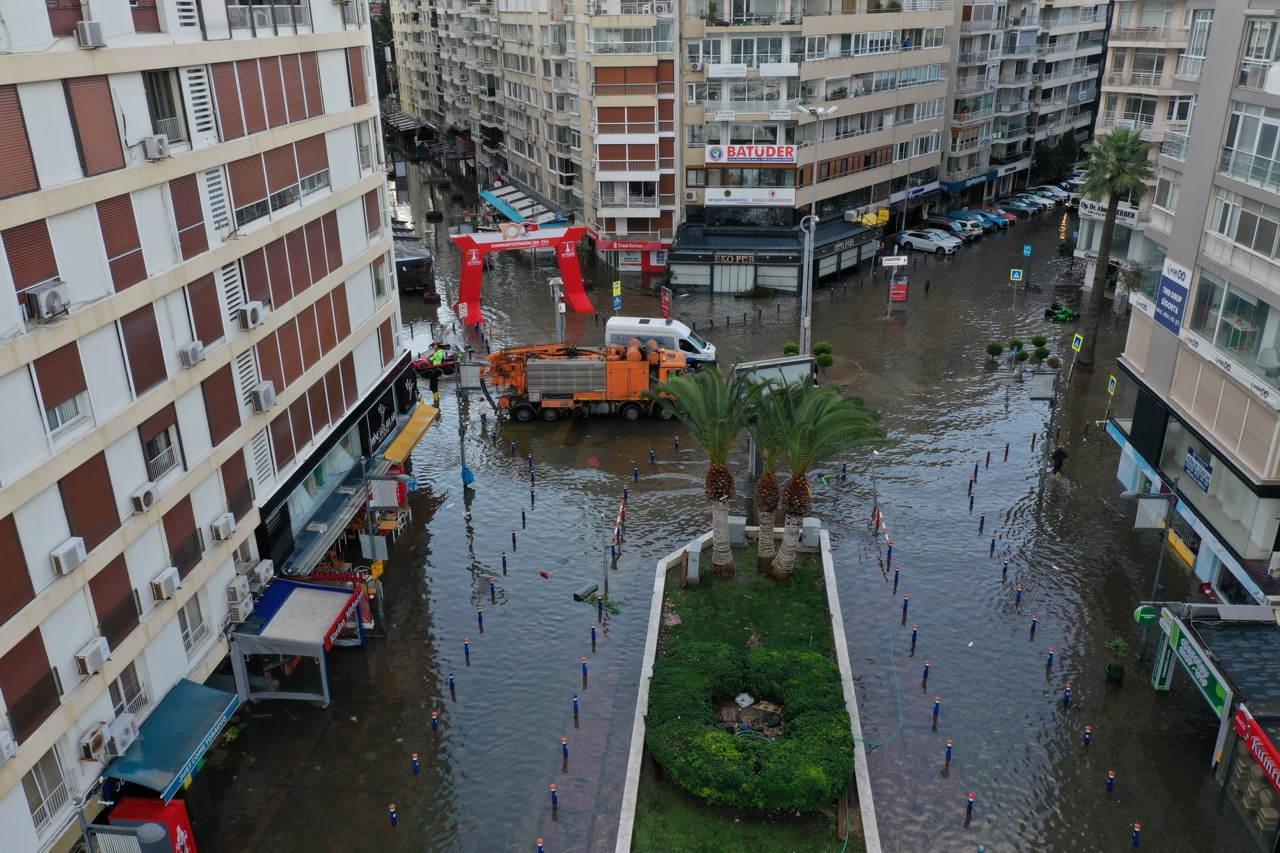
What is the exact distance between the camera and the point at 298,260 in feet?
90.2

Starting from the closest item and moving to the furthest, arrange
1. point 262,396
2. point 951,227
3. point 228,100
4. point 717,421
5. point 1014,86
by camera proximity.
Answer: point 228,100, point 262,396, point 717,421, point 951,227, point 1014,86

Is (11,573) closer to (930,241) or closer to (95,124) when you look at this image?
(95,124)

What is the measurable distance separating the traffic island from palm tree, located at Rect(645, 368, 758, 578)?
2074 mm

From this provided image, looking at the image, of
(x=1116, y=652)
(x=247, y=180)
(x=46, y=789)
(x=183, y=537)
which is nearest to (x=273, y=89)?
(x=247, y=180)

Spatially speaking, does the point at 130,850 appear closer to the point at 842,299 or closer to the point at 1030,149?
the point at 842,299

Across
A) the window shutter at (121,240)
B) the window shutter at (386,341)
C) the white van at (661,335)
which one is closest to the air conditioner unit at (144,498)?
the window shutter at (121,240)

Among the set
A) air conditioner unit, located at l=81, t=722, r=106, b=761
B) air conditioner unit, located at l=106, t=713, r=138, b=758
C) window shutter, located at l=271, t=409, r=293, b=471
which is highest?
window shutter, located at l=271, t=409, r=293, b=471

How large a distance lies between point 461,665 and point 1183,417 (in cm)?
2314

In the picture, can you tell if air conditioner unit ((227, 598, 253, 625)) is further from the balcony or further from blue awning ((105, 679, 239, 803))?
the balcony

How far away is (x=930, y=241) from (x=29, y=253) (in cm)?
6576

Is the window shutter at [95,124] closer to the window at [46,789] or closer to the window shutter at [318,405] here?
the window shutter at [318,405]

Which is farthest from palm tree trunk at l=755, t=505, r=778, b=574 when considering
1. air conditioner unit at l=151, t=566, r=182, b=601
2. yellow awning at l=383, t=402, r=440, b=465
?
air conditioner unit at l=151, t=566, r=182, b=601

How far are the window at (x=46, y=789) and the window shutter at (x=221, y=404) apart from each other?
8.02 meters

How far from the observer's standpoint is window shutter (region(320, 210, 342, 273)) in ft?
96.1
